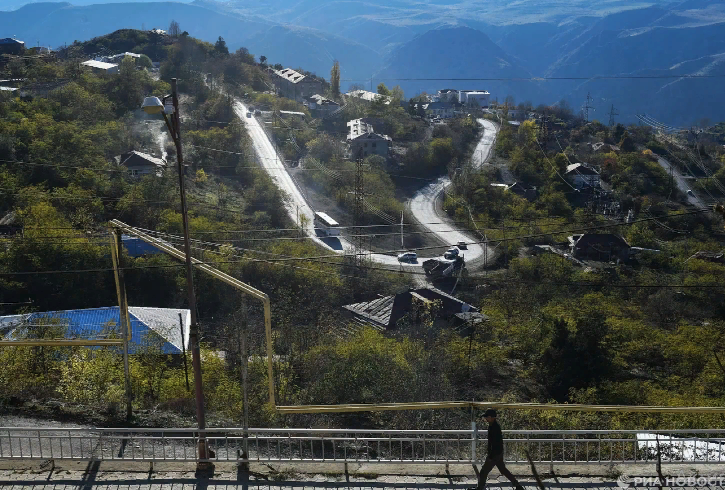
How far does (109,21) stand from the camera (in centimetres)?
14100

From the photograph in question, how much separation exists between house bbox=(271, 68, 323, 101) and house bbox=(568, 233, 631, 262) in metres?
27.4

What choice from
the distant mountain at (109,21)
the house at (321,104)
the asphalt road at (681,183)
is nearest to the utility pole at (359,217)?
the asphalt road at (681,183)

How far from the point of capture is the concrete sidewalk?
16.0 feet

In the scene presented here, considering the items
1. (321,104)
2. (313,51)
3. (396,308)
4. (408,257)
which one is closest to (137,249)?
(396,308)

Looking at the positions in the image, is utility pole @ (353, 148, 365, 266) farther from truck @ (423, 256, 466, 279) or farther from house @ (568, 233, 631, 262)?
house @ (568, 233, 631, 262)

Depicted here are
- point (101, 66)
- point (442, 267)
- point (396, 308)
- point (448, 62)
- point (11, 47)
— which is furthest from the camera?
point (448, 62)

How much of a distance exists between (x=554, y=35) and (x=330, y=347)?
155384mm

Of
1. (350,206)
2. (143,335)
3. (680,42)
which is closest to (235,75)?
(350,206)

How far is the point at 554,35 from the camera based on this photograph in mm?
151375

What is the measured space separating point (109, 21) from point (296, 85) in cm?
11112

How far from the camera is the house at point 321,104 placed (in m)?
42.2

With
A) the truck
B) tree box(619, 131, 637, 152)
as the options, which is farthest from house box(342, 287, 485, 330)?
tree box(619, 131, 637, 152)

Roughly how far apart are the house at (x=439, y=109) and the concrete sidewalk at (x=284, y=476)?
43682 mm

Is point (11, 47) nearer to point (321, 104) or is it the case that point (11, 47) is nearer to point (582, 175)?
point (321, 104)
